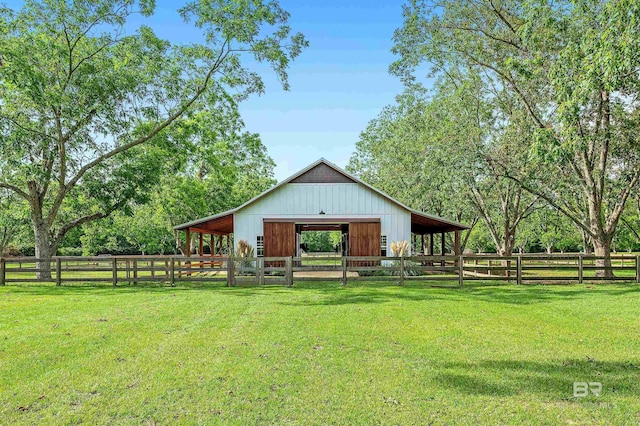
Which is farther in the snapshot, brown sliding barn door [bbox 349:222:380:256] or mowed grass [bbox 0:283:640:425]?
brown sliding barn door [bbox 349:222:380:256]

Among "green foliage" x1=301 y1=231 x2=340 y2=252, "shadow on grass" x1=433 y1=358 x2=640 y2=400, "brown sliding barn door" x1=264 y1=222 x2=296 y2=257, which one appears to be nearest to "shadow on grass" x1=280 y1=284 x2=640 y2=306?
"shadow on grass" x1=433 y1=358 x2=640 y2=400

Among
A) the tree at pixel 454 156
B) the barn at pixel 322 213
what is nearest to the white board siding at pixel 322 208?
the barn at pixel 322 213

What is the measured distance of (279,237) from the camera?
68.1 feet

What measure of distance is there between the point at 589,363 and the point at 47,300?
11.7 metres

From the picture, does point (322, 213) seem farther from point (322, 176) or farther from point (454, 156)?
point (454, 156)

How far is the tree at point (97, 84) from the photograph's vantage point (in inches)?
699

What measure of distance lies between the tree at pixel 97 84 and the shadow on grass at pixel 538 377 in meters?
17.1

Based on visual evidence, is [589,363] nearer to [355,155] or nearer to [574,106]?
[574,106]

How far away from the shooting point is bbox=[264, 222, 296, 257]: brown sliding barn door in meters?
20.7

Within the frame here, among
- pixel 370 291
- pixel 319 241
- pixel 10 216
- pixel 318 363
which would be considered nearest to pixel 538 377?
pixel 318 363

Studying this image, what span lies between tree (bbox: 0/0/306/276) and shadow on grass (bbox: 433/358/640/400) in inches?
673

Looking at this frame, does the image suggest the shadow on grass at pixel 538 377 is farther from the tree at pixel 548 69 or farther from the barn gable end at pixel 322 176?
the barn gable end at pixel 322 176

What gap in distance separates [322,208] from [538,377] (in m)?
16.2

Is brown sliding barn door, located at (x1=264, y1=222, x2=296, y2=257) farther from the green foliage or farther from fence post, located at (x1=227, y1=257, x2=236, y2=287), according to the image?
the green foliage
